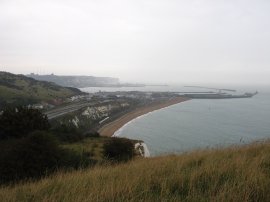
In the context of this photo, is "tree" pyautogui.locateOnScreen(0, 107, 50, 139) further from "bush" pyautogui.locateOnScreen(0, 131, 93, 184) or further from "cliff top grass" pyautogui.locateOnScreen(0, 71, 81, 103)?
"cliff top grass" pyautogui.locateOnScreen(0, 71, 81, 103)

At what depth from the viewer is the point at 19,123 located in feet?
92.4

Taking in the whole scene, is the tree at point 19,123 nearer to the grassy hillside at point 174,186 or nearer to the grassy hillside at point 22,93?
the grassy hillside at point 174,186

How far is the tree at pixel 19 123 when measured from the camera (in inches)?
1095

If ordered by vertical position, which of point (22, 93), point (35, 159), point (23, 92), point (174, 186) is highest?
point (174, 186)

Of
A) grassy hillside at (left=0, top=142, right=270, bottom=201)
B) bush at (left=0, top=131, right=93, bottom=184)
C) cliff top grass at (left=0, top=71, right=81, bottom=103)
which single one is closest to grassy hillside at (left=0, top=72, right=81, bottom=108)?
cliff top grass at (left=0, top=71, right=81, bottom=103)

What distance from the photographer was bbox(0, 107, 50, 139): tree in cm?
2781

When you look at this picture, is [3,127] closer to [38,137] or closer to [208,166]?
[38,137]

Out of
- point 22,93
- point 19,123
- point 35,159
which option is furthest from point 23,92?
point 35,159

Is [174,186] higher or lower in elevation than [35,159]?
higher

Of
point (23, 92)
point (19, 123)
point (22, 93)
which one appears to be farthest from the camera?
point (23, 92)

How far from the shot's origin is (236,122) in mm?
74375

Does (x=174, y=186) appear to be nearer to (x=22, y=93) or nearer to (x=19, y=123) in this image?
(x=19, y=123)

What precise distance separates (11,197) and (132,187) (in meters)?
1.58

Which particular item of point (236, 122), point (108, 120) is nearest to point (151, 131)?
point (108, 120)
